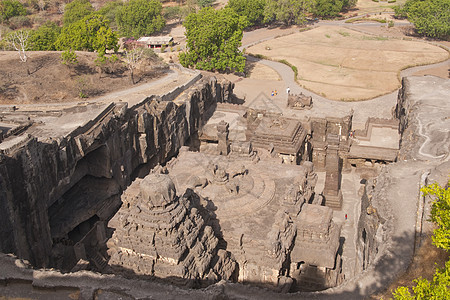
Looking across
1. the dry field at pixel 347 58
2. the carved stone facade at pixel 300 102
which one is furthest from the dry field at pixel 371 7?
the carved stone facade at pixel 300 102

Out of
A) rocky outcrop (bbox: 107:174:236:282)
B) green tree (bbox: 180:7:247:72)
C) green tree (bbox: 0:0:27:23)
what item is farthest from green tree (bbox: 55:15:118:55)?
rocky outcrop (bbox: 107:174:236:282)

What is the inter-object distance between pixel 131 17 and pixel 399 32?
7264 cm

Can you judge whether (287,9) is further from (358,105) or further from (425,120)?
(425,120)

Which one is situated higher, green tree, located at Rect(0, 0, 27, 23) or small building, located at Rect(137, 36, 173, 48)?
green tree, located at Rect(0, 0, 27, 23)

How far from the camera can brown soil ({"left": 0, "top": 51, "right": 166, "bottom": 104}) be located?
54.0m

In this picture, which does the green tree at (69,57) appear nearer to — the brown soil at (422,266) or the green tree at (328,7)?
the brown soil at (422,266)

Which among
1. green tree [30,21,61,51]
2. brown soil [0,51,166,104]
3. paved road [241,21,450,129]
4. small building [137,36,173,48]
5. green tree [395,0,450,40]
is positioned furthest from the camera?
green tree [395,0,450,40]

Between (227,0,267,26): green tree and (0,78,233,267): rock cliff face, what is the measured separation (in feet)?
224

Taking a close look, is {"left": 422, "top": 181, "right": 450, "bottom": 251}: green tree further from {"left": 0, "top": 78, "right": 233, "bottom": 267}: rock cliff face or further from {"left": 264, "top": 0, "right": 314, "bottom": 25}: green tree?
{"left": 264, "top": 0, "right": 314, "bottom": 25}: green tree

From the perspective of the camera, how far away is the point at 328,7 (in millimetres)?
132750

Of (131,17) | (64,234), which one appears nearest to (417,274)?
(64,234)

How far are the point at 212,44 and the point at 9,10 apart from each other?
223 ft

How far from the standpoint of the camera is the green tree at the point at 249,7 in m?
117

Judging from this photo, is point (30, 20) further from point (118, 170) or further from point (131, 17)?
point (118, 170)
